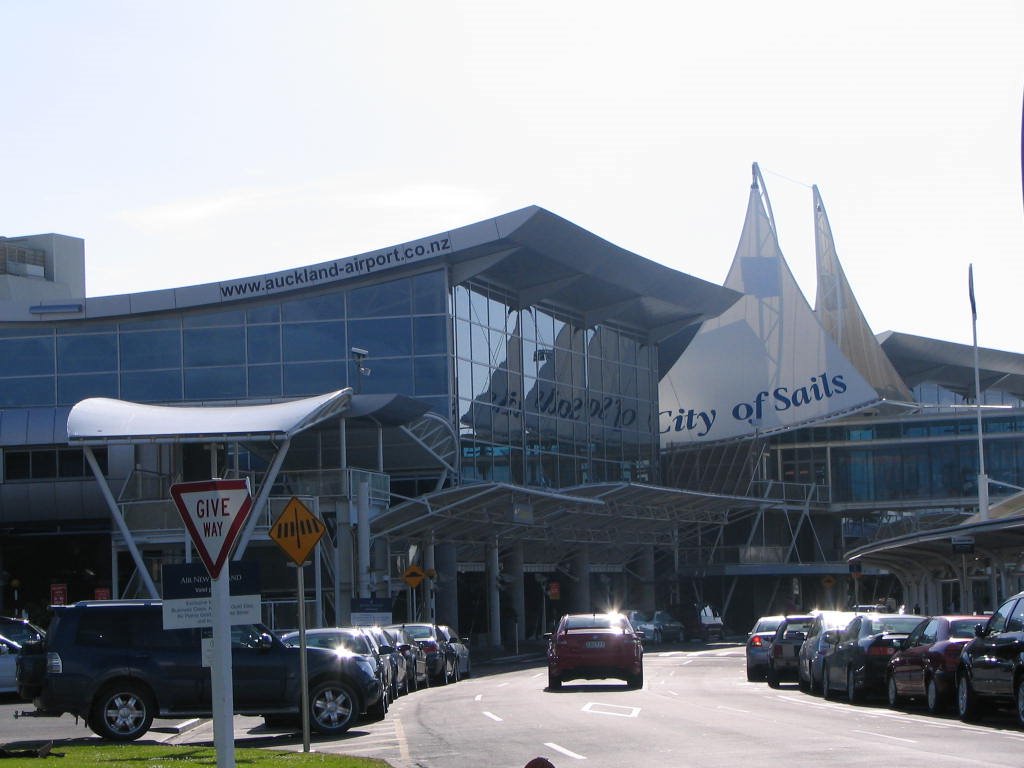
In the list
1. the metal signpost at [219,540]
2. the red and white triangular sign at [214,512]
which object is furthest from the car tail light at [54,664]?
the red and white triangular sign at [214,512]

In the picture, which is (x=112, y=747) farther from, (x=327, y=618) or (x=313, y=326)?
(x=313, y=326)

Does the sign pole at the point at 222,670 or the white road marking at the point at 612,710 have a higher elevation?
the sign pole at the point at 222,670

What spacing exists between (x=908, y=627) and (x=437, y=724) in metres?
8.10

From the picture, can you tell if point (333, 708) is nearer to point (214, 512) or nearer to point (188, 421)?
point (214, 512)

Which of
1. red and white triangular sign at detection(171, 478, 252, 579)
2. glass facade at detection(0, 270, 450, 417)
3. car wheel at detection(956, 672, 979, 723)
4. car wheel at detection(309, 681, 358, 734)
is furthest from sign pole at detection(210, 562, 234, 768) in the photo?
glass facade at detection(0, 270, 450, 417)

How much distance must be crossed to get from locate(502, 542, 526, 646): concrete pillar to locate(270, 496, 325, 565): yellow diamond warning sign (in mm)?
42367

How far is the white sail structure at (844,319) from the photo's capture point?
262 feet

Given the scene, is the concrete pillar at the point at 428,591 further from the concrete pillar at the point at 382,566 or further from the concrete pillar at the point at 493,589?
the concrete pillar at the point at 493,589

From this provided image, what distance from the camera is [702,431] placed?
79.1m

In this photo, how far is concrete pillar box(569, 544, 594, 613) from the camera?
67.4 metres

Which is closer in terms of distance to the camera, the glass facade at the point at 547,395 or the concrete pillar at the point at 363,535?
the concrete pillar at the point at 363,535

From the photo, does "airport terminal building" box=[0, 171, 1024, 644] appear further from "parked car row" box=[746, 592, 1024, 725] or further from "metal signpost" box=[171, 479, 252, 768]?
"metal signpost" box=[171, 479, 252, 768]

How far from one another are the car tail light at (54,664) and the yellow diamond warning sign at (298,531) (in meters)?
4.07

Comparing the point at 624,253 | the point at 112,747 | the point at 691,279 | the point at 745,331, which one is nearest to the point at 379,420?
the point at 624,253
